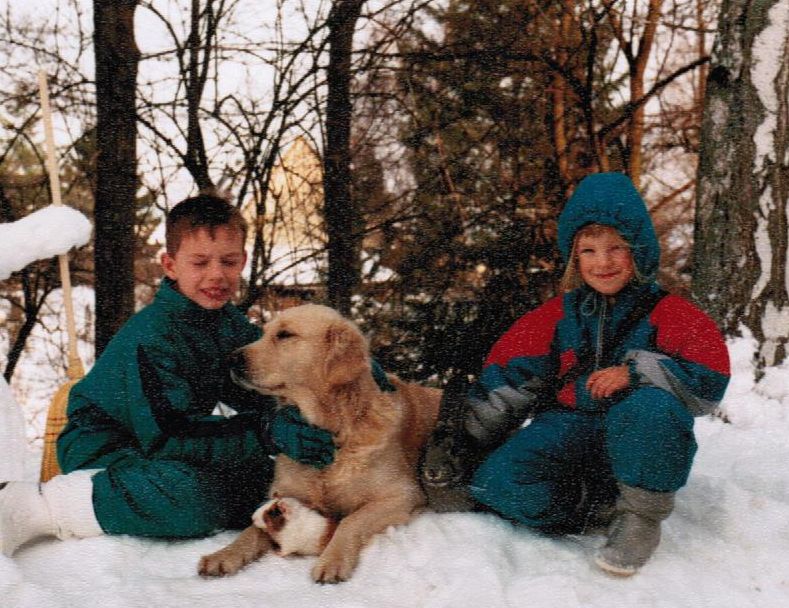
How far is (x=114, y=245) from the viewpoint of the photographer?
18.2 feet

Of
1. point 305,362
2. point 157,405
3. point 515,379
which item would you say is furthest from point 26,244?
point 515,379

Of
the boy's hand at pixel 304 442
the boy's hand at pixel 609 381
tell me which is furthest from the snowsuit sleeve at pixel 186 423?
the boy's hand at pixel 609 381

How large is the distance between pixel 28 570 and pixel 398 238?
3.75 meters

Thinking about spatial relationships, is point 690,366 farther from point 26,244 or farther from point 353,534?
point 26,244

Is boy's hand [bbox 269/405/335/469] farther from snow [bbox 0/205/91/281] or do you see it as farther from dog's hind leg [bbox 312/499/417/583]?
snow [bbox 0/205/91/281]

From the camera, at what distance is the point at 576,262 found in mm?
2812

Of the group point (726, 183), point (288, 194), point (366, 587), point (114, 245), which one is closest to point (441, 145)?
point (288, 194)

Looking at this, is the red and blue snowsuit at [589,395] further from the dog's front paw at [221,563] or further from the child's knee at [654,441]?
the dog's front paw at [221,563]

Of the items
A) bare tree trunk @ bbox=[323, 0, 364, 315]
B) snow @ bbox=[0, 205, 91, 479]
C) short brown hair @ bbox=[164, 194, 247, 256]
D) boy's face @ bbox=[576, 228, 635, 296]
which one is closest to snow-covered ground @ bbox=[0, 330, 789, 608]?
snow @ bbox=[0, 205, 91, 479]

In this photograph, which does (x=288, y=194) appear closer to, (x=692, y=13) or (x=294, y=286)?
(x=294, y=286)

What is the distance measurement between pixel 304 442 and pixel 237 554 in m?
0.45

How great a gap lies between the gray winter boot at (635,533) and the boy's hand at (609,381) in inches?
11.9

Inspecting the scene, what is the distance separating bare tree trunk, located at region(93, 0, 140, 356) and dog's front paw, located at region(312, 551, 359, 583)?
356 cm

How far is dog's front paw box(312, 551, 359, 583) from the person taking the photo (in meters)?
2.31
